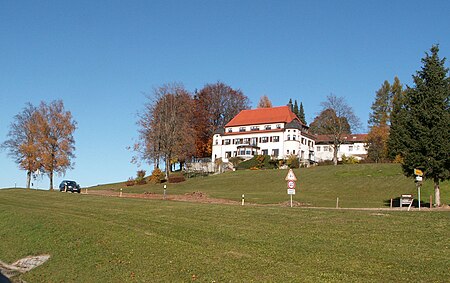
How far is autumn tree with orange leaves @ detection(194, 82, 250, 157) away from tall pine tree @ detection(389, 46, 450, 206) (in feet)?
244

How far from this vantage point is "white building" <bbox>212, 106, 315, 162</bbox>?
103m

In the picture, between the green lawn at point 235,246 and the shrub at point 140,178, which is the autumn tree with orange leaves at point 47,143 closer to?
the shrub at point 140,178

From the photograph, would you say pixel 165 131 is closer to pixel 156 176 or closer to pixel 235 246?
pixel 156 176

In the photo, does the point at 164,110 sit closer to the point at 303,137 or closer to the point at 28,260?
the point at 303,137

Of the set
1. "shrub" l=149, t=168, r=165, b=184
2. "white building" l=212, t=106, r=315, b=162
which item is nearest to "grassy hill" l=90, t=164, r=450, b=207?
"shrub" l=149, t=168, r=165, b=184

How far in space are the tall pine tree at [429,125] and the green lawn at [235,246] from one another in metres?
15.9

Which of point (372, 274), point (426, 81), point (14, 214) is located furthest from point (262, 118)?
point (372, 274)

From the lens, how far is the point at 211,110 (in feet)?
380

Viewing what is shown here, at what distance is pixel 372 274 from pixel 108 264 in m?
9.35

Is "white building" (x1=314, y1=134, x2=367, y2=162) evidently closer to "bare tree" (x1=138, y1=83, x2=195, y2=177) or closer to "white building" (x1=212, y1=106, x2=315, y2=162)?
"white building" (x1=212, y1=106, x2=315, y2=162)

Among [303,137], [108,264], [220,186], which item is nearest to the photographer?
[108,264]

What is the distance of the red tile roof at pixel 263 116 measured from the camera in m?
107

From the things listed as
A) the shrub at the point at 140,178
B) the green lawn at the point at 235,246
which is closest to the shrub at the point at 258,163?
the shrub at the point at 140,178

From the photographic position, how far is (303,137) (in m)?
106
